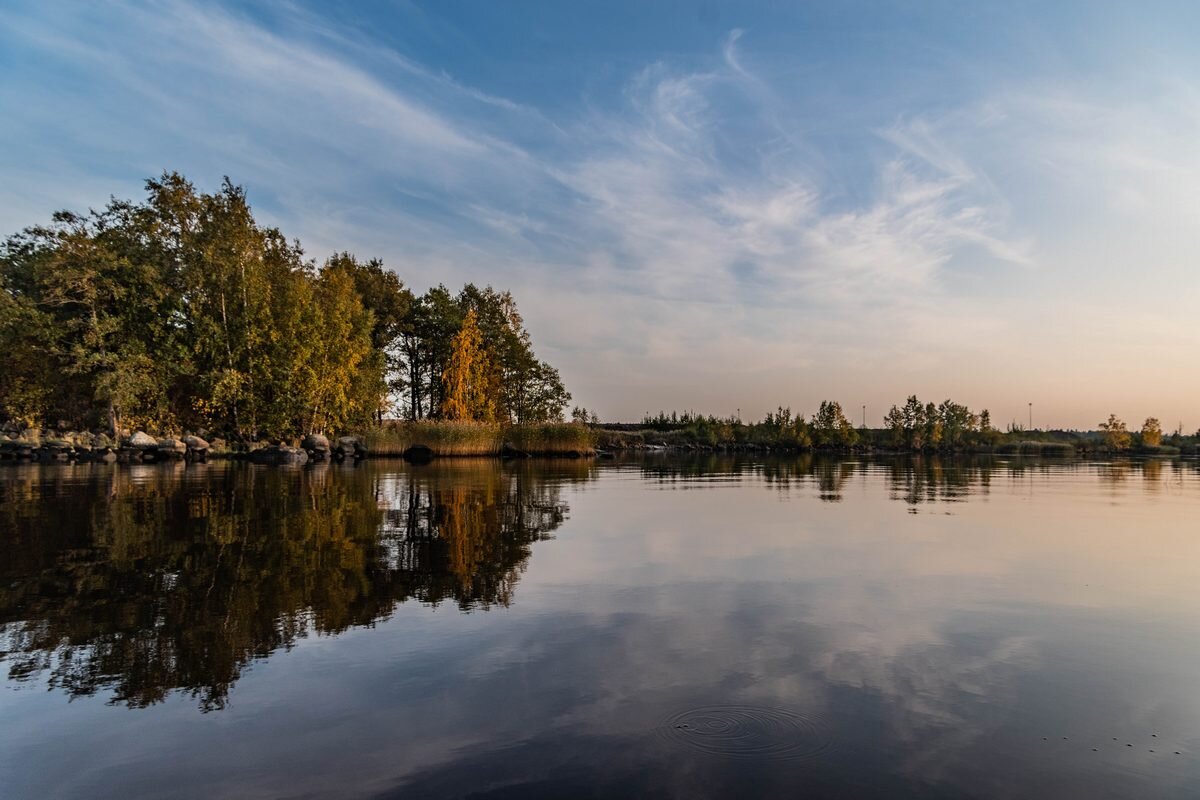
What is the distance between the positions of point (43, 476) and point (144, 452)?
1478cm

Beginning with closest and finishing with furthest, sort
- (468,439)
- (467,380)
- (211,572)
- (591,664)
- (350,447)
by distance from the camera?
(591,664), (211,572), (350,447), (468,439), (467,380)

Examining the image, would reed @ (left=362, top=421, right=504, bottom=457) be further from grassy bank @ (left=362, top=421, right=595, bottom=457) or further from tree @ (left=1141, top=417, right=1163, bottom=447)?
tree @ (left=1141, top=417, right=1163, bottom=447)

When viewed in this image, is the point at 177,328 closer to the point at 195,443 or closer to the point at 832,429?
the point at 195,443

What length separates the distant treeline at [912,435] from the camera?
270 ft

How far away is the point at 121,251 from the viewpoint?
38.7 metres

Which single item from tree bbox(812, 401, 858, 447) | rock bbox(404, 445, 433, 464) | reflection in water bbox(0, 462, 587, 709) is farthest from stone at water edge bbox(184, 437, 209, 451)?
tree bbox(812, 401, 858, 447)

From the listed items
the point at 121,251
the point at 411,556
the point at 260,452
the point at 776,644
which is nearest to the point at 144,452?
the point at 260,452

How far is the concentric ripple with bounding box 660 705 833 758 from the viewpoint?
3.63 metres

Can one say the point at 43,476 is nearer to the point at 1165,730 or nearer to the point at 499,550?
the point at 499,550

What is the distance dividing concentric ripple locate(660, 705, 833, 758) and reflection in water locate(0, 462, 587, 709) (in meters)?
3.00

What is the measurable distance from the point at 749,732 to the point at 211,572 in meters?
6.78

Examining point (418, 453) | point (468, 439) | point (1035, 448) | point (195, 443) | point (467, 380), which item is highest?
point (467, 380)

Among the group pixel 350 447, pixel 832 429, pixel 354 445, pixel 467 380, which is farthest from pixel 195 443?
pixel 832 429

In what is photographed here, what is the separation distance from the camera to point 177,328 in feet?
128
